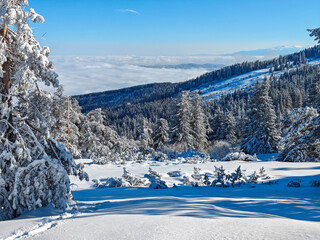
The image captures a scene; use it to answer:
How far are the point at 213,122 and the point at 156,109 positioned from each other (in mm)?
119077

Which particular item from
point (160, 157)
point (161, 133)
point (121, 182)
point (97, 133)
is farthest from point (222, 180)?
point (97, 133)

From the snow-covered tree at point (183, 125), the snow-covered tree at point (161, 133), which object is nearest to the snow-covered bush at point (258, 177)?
the snow-covered tree at point (183, 125)

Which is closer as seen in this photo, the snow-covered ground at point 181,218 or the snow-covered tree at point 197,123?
the snow-covered ground at point 181,218

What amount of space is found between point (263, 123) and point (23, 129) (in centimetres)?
2729

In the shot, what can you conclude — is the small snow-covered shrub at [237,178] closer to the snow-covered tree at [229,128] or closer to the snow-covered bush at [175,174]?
the snow-covered bush at [175,174]

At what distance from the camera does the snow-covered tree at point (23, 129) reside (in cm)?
555

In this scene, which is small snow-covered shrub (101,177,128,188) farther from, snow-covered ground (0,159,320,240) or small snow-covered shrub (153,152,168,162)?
small snow-covered shrub (153,152,168,162)

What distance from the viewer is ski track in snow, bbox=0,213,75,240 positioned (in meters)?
4.22

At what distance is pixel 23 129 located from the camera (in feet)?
20.3


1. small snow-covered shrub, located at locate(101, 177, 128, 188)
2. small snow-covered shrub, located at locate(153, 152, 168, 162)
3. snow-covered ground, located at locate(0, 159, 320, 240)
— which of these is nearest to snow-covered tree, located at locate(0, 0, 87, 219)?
snow-covered ground, located at locate(0, 159, 320, 240)

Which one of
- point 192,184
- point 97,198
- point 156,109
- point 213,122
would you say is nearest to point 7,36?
point 97,198

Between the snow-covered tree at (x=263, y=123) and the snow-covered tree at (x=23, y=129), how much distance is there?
26599 mm

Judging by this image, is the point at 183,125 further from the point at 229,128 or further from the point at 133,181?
the point at 133,181

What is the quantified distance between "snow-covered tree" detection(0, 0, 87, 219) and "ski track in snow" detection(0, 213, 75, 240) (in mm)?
766
